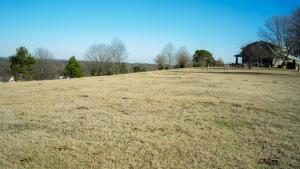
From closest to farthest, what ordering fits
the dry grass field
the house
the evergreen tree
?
the dry grass field < the house < the evergreen tree

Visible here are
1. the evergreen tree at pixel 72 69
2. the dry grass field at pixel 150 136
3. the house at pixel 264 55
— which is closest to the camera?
the dry grass field at pixel 150 136

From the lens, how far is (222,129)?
5902mm

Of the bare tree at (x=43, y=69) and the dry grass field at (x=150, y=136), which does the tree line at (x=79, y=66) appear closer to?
the bare tree at (x=43, y=69)

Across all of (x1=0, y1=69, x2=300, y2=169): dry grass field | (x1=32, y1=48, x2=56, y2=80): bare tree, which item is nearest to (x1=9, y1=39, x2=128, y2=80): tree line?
(x1=32, y1=48, x2=56, y2=80): bare tree

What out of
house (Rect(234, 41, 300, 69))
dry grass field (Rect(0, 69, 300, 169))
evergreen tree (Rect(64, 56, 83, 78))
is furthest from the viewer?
evergreen tree (Rect(64, 56, 83, 78))

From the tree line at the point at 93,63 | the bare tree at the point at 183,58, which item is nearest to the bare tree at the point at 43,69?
the tree line at the point at 93,63

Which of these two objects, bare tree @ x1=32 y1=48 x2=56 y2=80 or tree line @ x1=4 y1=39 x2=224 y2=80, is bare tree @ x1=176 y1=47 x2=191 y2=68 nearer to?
tree line @ x1=4 y1=39 x2=224 y2=80

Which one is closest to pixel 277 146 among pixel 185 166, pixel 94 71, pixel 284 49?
pixel 185 166

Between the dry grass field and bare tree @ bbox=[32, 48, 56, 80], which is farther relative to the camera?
bare tree @ bbox=[32, 48, 56, 80]

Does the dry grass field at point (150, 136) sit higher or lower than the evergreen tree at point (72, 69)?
lower

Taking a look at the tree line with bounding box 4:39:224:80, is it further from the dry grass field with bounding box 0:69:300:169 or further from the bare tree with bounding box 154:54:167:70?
the dry grass field with bounding box 0:69:300:169

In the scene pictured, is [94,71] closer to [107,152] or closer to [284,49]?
[284,49]

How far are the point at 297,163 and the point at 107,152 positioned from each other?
3.46 m

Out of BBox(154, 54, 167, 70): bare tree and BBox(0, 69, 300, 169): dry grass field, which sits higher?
BBox(154, 54, 167, 70): bare tree
